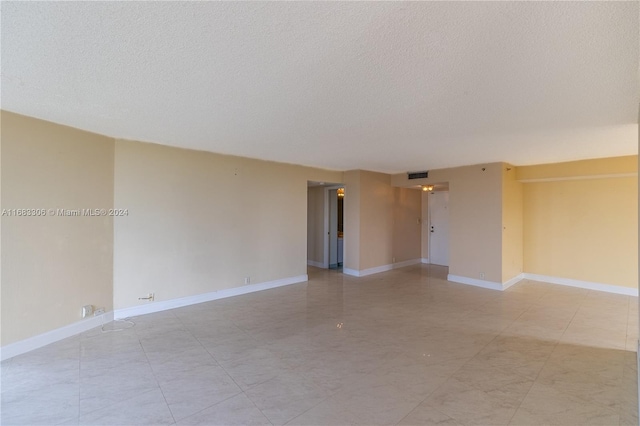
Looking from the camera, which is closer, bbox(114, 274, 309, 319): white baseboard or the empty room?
the empty room

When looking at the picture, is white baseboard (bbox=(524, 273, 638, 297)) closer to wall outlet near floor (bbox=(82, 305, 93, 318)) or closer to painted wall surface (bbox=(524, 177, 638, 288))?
painted wall surface (bbox=(524, 177, 638, 288))

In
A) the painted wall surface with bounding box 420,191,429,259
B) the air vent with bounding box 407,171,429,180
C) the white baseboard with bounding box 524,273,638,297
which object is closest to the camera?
the white baseboard with bounding box 524,273,638,297

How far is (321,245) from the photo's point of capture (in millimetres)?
7812

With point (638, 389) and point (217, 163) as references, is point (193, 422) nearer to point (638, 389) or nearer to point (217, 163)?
point (638, 389)

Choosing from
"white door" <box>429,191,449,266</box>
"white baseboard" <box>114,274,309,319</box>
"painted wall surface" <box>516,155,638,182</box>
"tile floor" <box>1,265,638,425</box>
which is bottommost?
"tile floor" <box>1,265,638,425</box>

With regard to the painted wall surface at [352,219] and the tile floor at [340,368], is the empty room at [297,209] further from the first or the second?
the painted wall surface at [352,219]

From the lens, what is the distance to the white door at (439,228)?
26.2 ft

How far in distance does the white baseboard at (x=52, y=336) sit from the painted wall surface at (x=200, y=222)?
0.99 ft

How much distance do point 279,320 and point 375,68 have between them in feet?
10.6

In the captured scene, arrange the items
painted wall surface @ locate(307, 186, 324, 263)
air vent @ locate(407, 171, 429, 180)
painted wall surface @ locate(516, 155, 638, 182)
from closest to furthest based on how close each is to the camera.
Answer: painted wall surface @ locate(516, 155, 638, 182) < air vent @ locate(407, 171, 429, 180) < painted wall surface @ locate(307, 186, 324, 263)

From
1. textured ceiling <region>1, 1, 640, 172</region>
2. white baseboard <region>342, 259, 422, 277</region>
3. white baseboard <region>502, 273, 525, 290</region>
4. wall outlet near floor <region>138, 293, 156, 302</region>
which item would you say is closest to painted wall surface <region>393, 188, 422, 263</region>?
white baseboard <region>342, 259, 422, 277</region>

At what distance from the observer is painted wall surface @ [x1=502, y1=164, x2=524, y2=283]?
552 cm

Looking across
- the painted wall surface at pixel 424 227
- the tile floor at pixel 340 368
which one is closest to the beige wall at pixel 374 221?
the painted wall surface at pixel 424 227

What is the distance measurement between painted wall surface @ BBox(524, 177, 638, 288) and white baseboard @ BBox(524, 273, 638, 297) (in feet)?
0.24
